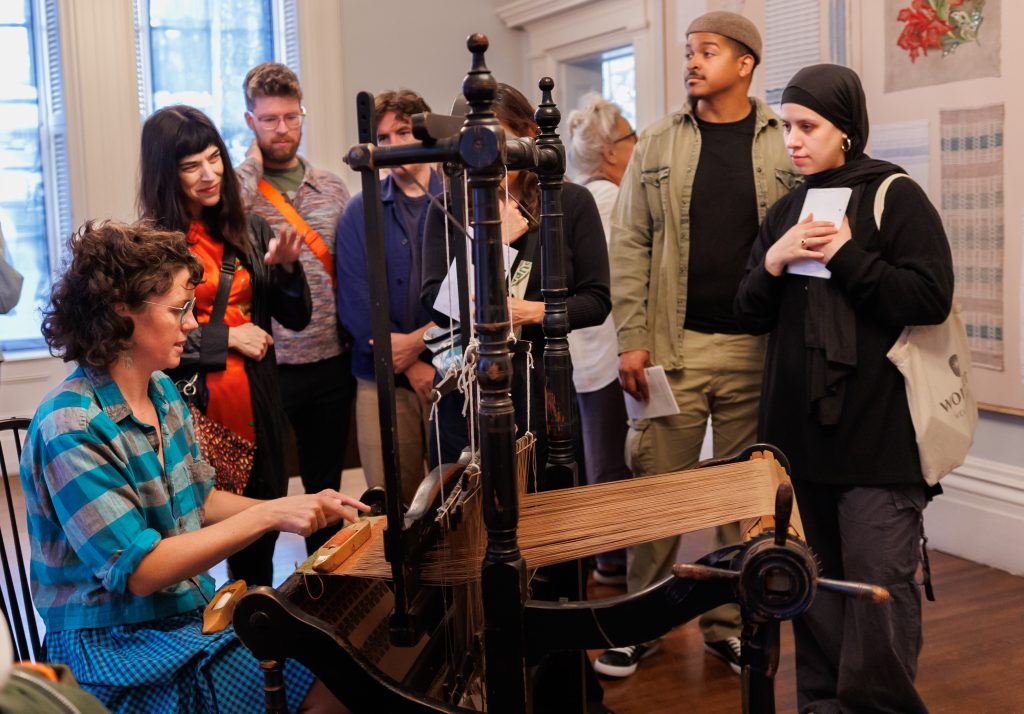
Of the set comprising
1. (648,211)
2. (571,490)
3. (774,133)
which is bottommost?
(571,490)

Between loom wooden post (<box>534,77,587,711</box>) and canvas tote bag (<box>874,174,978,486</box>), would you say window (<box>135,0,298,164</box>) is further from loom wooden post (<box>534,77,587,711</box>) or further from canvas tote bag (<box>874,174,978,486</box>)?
canvas tote bag (<box>874,174,978,486</box>)

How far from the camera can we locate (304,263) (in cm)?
309

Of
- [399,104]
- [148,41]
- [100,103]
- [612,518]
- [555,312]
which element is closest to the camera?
[612,518]

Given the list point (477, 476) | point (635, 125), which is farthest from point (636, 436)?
point (635, 125)

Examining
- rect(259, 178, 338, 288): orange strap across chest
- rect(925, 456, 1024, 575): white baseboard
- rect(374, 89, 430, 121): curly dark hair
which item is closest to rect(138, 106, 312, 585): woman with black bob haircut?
rect(259, 178, 338, 288): orange strap across chest

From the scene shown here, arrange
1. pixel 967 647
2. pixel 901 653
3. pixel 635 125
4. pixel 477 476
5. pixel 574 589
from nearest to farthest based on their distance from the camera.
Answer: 1. pixel 477 476
2. pixel 574 589
3. pixel 901 653
4. pixel 967 647
5. pixel 635 125

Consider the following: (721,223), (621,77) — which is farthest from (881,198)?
(621,77)

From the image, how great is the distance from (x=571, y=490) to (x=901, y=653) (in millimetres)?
977

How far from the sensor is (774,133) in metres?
2.70

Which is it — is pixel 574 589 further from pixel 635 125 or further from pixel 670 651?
pixel 635 125

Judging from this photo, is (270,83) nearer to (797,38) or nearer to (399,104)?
(399,104)

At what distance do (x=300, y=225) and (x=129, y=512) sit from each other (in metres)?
1.61

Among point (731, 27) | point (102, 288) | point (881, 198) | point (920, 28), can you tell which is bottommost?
point (102, 288)

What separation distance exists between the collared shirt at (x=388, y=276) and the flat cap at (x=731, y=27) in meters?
0.86
